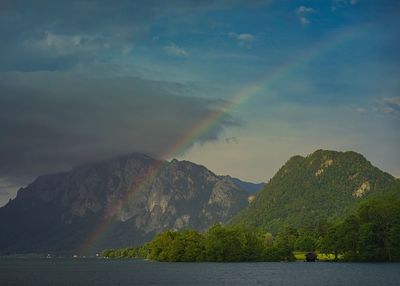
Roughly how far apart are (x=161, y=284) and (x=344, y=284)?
4051cm

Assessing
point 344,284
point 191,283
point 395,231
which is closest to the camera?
point 344,284

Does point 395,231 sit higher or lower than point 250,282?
higher

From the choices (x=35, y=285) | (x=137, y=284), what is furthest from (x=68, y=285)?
(x=137, y=284)

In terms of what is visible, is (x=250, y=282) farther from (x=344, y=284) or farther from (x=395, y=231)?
(x=395, y=231)

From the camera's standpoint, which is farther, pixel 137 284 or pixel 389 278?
pixel 137 284

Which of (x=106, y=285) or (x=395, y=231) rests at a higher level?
(x=395, y=231)

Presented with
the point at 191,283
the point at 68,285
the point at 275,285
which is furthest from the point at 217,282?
the point at 68,285

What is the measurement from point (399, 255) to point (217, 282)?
3825 inches

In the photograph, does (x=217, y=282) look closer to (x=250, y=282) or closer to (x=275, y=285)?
(x=250, y=282)

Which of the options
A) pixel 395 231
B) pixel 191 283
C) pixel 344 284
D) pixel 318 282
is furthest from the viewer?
pixel 395 231

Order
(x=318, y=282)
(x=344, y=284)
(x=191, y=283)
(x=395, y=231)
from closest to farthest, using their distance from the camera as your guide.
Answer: (x=344, y=284) < (x=318, y=282) < (x=191, y=283) < (x=395, y=231)

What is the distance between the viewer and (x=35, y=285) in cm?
12744

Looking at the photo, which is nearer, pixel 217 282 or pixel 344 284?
pixel 344 284

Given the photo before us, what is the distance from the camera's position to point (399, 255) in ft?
651
